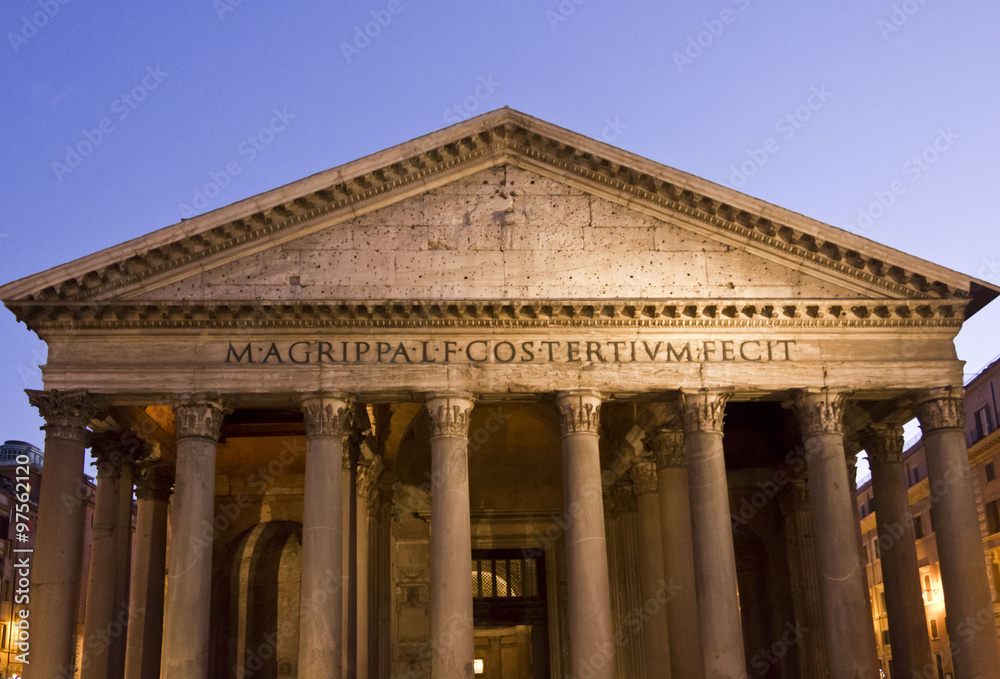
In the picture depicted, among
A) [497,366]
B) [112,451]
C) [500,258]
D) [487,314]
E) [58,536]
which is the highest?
[500,258]

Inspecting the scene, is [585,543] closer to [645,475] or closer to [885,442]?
[645,475]

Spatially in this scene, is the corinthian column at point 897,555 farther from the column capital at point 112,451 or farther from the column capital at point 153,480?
the column capital at point 112,451

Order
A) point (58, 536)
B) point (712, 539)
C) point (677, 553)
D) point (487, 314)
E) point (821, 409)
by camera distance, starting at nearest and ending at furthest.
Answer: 1. point (58, 536)
2. point (712, 539)
3. point (487, 314)
4. point (821, 409)
5. point (677, 553)

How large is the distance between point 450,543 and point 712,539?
4.69 metres

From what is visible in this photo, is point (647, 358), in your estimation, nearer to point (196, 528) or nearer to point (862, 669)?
point (862, 669)

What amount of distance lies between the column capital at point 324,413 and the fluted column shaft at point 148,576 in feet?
21.0

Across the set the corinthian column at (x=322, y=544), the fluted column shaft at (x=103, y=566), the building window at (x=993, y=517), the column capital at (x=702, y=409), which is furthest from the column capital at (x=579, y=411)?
the building window at (x=993, y=517)

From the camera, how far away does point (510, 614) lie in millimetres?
27594

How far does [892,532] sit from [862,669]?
4.62m

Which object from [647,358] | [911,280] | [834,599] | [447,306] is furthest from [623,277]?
[834,599]

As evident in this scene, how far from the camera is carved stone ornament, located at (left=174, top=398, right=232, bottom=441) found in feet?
63.1

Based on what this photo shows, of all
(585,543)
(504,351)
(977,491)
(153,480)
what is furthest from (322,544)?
(977,491)

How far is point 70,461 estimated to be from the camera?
18891 millimetres

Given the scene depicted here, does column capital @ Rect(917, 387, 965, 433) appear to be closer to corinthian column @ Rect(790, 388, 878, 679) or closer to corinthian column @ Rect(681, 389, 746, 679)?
corinthian column @ Rect(790, 388, 878, 679)
